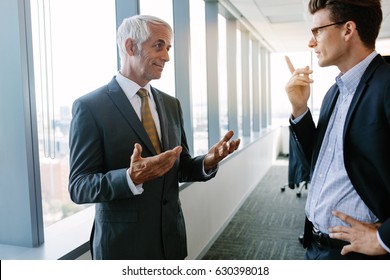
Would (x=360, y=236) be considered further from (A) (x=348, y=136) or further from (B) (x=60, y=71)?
(B) (x=60, y=71)

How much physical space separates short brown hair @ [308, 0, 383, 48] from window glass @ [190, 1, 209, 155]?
7.51ft

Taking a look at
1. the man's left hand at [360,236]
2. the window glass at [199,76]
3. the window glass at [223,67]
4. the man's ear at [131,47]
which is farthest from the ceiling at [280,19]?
the man's left hand at [360,236]

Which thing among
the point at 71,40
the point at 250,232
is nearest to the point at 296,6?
the point at 250,232

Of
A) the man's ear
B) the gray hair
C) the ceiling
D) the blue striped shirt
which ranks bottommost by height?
the blue striped shirt

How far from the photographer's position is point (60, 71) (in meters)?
1.65

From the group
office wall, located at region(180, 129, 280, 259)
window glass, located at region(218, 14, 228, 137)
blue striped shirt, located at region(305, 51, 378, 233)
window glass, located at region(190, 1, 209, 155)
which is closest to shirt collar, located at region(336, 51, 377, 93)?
blue striped shirt, located at region(305, 51, 378, 233)

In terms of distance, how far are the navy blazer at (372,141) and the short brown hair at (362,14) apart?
0.08 m

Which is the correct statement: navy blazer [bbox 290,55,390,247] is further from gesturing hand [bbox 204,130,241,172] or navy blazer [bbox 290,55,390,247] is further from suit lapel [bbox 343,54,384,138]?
gesturing hand [bbox 204,130,241,172]

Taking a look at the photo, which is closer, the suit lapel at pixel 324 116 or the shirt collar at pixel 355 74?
the shirt collar at pixel 355 74

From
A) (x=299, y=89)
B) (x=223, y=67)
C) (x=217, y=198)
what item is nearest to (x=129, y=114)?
(x=299, y=89)

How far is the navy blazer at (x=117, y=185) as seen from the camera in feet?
3.69

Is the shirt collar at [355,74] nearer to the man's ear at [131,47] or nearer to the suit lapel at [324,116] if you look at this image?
the suit lapel at [324,116]

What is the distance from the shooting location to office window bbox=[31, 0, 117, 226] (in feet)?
4.98
